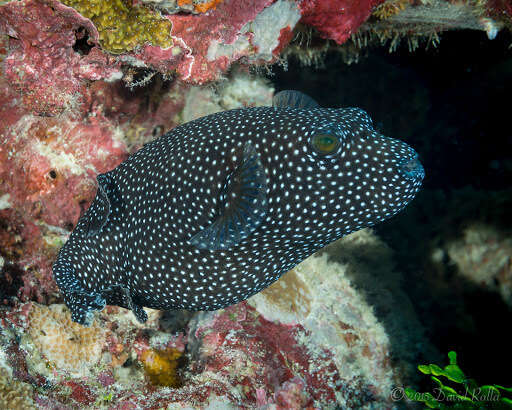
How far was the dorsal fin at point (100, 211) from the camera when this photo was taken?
149 inches

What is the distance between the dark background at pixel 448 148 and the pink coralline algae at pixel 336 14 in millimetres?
2584

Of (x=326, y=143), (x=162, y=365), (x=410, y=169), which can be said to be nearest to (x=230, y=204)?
(x=326, y=143)

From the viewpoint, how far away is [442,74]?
32.8 feet

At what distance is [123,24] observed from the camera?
3.79m

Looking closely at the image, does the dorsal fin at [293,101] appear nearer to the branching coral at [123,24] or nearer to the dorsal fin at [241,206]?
the dorsal fin at [241,206]

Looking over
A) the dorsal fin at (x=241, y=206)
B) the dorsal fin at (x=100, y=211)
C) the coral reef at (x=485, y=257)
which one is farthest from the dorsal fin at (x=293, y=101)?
the coral reef at (x=485, y=257)

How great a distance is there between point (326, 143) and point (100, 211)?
8.71 feet

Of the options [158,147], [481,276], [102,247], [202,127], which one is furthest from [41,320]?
[481,276]

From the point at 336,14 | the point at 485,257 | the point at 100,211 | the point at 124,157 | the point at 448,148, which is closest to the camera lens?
the point at 100,211

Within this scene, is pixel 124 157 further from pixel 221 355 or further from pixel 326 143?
pixel 326 143

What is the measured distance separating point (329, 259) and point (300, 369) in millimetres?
2690

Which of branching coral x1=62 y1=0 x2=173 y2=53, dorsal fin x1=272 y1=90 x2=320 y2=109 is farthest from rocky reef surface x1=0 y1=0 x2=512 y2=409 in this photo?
dorsal fin x1=272 y1=90 x2=320 y2=109

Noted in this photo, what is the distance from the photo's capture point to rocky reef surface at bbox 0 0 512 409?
378 centimetres

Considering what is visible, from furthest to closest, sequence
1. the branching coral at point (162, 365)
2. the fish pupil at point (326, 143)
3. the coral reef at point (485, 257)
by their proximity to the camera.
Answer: the coral reef at point (485, 257)
the branching coral at point (162, 365)
the fish pupil at point (326, 143)
